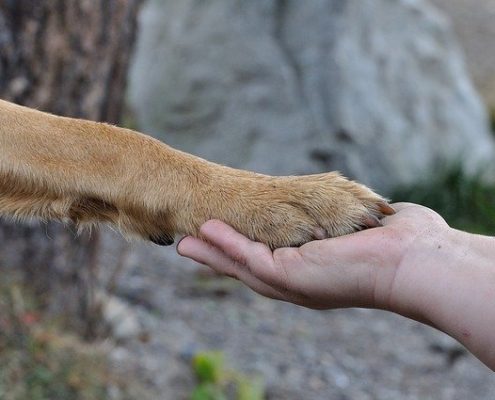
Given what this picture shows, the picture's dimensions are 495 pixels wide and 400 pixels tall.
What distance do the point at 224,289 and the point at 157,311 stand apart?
2.76ft

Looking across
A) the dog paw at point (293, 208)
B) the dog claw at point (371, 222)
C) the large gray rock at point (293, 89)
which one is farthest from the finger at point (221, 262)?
the large gray rock at point (293, 89)

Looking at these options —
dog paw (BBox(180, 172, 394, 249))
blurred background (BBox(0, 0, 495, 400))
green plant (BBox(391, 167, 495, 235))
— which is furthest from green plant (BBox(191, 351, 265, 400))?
green plant (BBox(391, 167, 495, 235))

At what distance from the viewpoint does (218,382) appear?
4949 millimetres

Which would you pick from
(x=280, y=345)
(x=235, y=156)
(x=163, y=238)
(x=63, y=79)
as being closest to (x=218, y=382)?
(x=280, y=345)

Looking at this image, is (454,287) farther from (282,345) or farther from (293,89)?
(293,89)

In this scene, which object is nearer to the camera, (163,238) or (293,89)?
(163,238)

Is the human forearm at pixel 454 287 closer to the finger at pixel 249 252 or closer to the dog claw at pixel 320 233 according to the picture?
the finger at pixel 249 252

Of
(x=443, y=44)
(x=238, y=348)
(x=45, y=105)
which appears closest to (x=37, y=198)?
(x=45, y=105)

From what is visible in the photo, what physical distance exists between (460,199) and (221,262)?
691 centimetres

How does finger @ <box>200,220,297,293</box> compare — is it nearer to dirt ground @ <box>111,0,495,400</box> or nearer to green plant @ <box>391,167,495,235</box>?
dirt ground @ <box>111,0,495,400</box>

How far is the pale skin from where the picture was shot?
2115 millimetres

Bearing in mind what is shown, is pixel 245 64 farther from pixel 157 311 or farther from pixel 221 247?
pixel 221 247

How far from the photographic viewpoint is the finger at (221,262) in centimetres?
254

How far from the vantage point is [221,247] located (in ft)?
8.52
